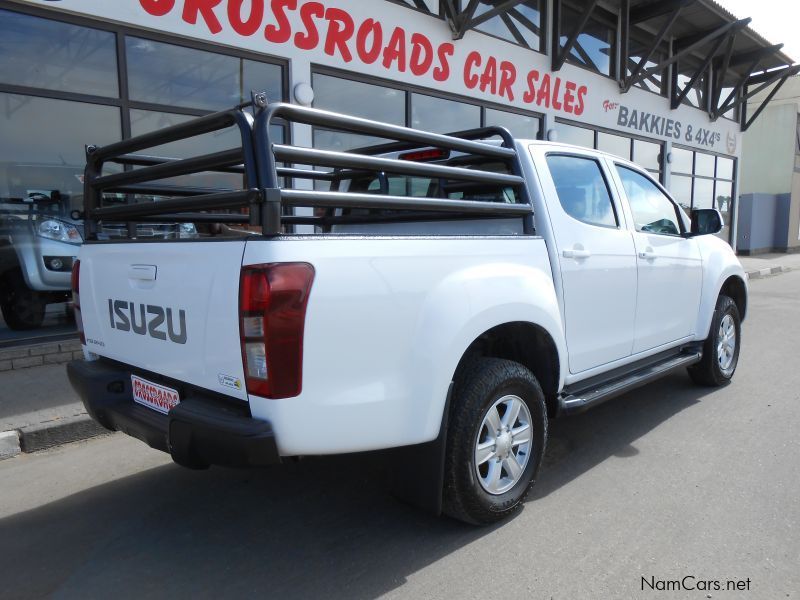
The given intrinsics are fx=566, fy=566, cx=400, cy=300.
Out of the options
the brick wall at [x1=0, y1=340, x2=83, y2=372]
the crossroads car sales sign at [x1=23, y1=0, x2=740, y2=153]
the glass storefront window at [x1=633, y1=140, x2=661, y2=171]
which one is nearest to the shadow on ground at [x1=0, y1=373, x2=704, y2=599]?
the brick wall at [x1=0, y1=340, x2=83, y2=372]

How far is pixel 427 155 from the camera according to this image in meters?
3.48

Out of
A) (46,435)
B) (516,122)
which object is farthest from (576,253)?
(516,122)

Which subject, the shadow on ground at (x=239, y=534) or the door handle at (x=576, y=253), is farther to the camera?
the door handle at (x=576, y=253)

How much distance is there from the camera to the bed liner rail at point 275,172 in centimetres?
201

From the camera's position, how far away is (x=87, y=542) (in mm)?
2676

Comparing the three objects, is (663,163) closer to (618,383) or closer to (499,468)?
(618,383)

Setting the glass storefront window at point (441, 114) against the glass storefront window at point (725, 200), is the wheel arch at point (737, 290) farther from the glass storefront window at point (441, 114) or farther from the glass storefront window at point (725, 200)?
the glass storefront window at point (725, 200)

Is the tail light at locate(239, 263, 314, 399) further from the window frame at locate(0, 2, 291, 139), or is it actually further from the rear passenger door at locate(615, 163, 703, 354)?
the window frame at locate(0, 2, 291, 139)

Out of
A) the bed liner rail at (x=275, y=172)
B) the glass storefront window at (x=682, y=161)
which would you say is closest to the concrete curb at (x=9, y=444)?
the bed liner rail at (x=275, y=172)

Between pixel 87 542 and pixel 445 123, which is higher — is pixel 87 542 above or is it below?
below

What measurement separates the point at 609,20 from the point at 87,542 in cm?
1333

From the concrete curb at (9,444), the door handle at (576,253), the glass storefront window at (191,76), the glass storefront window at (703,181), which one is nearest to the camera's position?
the door handle at (576,253)

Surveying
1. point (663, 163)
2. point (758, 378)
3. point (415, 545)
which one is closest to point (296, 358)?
point (415, 545)

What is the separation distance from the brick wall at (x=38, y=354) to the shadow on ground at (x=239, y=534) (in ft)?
8.46
